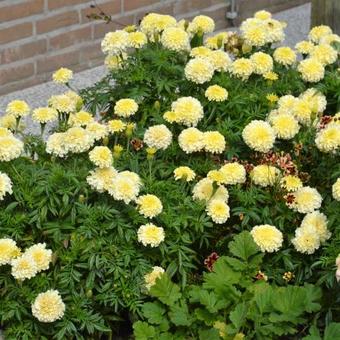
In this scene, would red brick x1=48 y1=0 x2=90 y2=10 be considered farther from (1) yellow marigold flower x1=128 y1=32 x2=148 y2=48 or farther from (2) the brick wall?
(1) yellow marigold flower x1=128 y1=32 x2=148 y2=48

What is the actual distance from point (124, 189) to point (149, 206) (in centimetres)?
11

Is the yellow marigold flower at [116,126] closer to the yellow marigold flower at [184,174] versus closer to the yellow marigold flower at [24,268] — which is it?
the yellow marigold flower at [184,174]

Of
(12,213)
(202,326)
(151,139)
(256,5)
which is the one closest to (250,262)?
(202,326)

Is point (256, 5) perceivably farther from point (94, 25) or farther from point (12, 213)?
point (12, 213)

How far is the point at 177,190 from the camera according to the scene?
13.4 feet

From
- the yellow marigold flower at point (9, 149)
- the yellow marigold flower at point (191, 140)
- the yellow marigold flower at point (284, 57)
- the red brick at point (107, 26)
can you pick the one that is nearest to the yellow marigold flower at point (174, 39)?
the yellow marigold flower at point (284, 57)

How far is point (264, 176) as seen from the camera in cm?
407

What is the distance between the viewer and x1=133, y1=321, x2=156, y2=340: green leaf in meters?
3.77

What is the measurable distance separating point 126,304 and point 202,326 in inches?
11.6

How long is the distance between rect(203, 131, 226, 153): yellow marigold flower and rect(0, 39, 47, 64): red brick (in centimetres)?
254

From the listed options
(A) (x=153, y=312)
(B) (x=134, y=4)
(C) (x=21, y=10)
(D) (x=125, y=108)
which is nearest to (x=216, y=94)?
(D) (x=125, y=108)

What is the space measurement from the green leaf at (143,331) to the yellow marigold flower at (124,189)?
443 mm

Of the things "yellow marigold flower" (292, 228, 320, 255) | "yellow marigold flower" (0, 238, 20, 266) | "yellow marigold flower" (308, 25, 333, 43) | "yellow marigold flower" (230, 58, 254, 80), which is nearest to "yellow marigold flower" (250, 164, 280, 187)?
"yellow marigold flower" (292, 228, 320, 255)

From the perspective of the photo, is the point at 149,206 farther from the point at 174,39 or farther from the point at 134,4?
the point at 134,4
